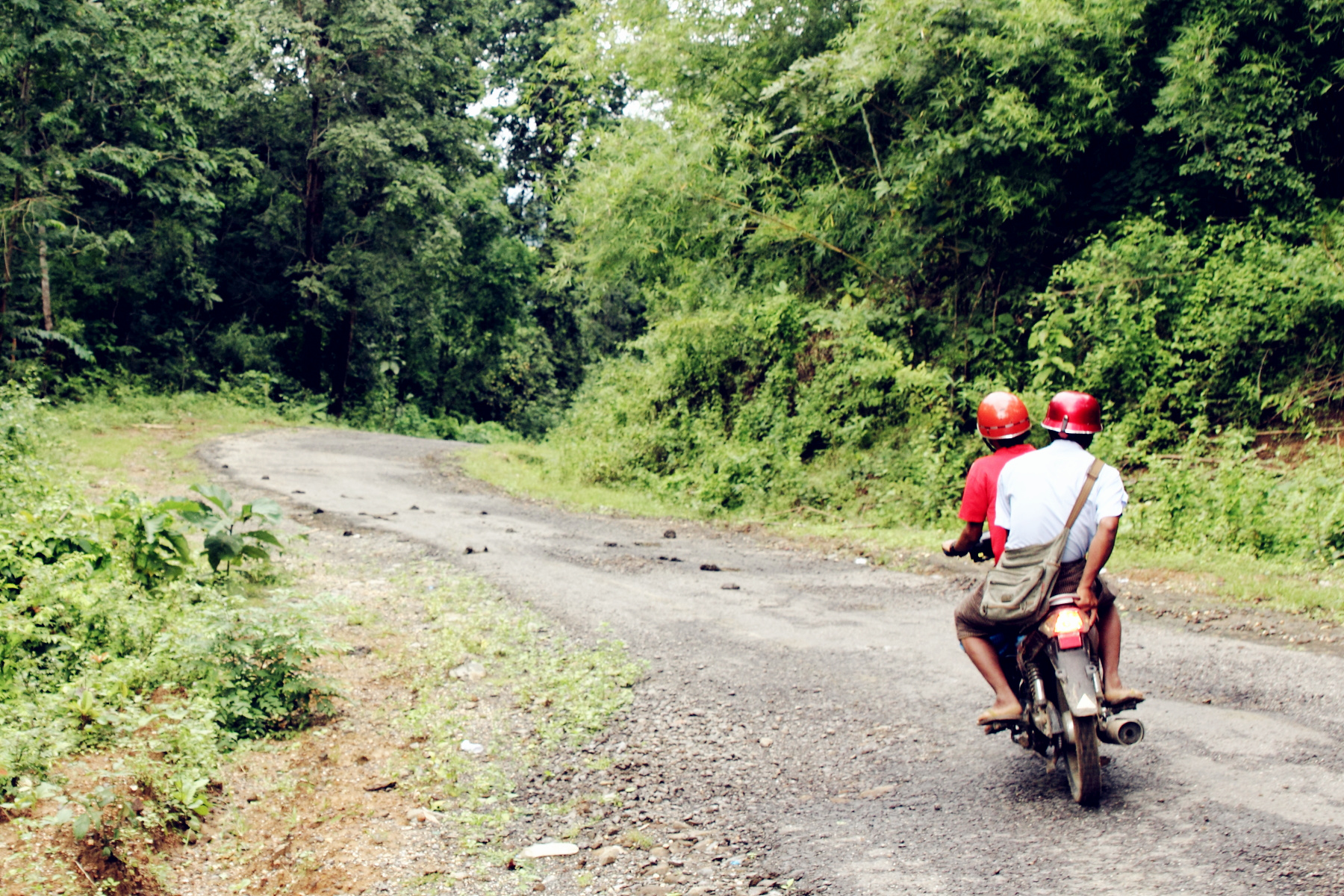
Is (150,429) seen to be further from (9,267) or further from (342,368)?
(342,368)

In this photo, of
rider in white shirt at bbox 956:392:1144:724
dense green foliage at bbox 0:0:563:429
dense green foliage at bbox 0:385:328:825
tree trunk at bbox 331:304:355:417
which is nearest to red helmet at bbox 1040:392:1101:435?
rider in white shirt at bbox 956:392:1144:724

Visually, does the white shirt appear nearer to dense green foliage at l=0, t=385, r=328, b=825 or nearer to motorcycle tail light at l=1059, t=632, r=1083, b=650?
motorcycle tail light at l=1059, t=632, r=1083, b=650

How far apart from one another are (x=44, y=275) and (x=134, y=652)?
2184cm

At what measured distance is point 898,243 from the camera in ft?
47.4

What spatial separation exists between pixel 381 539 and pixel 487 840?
7.39 m

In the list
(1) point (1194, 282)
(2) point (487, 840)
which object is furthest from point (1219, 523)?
(2) point (487, 840)

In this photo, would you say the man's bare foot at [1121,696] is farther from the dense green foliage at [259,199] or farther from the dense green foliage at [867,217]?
the dense green foliage at [259,199]

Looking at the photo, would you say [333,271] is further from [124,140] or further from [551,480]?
[551,480]

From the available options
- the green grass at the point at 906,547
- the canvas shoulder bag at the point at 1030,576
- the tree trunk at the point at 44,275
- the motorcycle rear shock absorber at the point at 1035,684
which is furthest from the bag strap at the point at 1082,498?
the tree trunk at the point at 44,275

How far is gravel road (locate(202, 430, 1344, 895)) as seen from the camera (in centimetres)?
363

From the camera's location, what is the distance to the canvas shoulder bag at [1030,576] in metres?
4.11

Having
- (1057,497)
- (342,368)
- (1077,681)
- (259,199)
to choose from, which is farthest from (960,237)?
(259,199)

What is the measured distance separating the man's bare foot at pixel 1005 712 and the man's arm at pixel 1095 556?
529 mm

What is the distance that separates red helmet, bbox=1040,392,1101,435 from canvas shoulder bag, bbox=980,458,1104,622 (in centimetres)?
16
